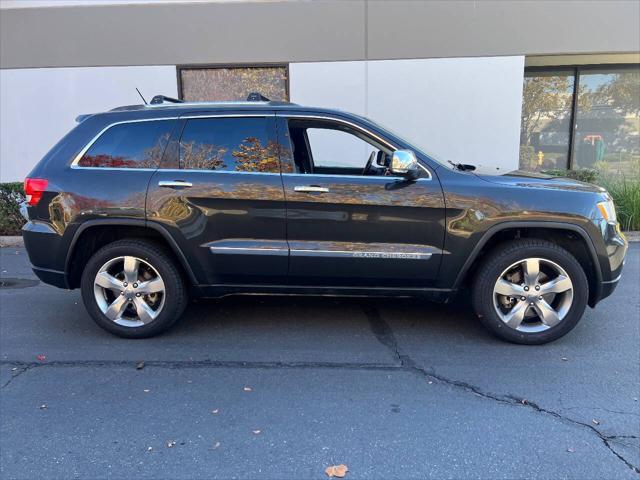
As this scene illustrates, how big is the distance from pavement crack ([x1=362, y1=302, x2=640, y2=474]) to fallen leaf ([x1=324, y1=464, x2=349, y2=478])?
118 centimetres

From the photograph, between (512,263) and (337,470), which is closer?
(337,470)

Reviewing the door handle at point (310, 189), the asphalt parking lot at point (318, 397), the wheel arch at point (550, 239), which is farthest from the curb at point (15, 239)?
the door handle at point (310, 189)

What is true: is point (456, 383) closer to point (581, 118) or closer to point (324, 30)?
point (324, 30)

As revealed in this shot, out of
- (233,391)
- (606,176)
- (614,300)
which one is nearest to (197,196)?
(233,391)

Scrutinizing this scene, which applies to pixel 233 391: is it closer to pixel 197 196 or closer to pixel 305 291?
pixel 305 291

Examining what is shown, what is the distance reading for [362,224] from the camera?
3.87m

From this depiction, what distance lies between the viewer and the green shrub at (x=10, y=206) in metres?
8.05

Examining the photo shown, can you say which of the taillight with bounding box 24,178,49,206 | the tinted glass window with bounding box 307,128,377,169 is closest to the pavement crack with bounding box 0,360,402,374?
the taillight with bounding box 24,178,49,206

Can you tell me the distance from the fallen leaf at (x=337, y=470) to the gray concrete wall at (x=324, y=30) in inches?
309

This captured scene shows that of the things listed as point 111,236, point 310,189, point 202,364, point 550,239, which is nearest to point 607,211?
point 550,239

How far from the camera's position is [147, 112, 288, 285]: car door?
389 cm

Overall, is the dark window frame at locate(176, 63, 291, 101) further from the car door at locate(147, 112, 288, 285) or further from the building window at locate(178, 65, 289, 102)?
the car door at locate(147, 112, 288, 285)

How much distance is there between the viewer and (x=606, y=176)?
30.8 ft

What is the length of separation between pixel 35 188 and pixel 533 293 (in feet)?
13.8
